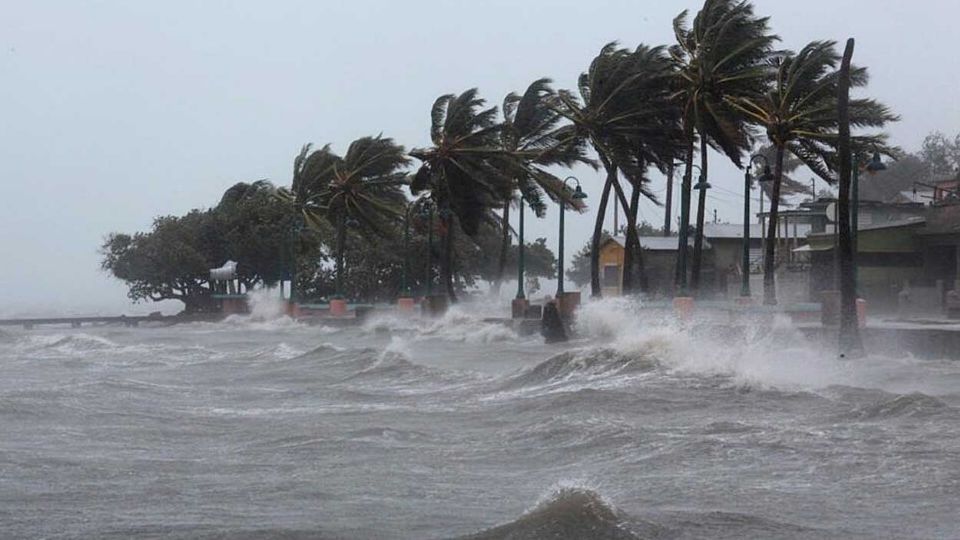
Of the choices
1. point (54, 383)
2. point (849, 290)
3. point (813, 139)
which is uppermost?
point (813, 139)

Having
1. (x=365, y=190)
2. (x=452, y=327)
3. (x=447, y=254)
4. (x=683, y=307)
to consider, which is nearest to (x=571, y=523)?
(x=683, y=307)

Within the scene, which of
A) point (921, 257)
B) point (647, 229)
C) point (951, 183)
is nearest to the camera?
point (921, 257)

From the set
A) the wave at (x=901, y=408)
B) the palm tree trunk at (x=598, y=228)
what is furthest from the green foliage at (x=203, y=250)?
the wave at (x=901, y=408)

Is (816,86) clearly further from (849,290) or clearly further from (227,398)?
(227,398)

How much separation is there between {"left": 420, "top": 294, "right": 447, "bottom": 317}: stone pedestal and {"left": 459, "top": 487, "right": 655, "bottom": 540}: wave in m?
37.2

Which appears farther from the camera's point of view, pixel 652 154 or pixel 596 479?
pixel 652 154

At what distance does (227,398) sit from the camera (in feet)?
57.4

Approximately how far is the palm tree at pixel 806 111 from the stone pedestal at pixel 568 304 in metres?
5.35

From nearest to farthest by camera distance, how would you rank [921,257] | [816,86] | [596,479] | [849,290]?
[596,479] → [849,290] → [816,86] → [921,257]

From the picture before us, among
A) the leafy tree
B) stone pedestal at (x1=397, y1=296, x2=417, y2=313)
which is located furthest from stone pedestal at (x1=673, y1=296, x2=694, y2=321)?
the leafy tree

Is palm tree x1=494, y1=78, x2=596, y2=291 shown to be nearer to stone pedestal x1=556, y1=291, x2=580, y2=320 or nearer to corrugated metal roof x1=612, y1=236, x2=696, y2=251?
corrugated metal roof x1=612, y1=236, x2=696, y2=251

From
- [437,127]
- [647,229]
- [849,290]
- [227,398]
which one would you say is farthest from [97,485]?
[647,229]

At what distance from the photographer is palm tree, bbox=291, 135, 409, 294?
177 ft

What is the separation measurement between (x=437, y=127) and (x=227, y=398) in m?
31.7
